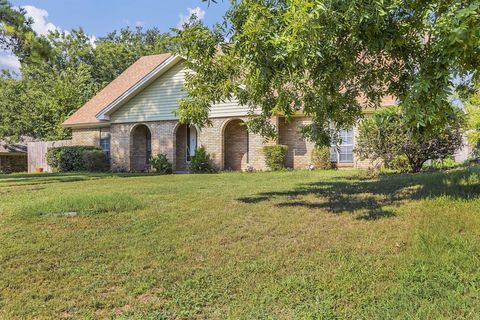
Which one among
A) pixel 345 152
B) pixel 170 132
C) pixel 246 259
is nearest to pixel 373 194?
pixel 246 259

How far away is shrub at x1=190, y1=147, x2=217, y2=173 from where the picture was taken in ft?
63.8

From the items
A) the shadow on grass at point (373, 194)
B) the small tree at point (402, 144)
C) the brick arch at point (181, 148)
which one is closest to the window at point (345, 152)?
the small tree at point (402, 144)

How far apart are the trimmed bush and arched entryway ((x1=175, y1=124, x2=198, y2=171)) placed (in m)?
4.25

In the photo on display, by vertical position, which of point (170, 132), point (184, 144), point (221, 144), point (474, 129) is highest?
point (170, 132)

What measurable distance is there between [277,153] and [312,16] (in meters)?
13.5

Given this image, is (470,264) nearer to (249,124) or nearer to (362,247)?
(362,247)

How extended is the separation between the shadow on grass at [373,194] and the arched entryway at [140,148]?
13.8 meters

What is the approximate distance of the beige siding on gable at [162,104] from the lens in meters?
19.7

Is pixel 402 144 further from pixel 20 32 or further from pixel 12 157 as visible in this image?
pixel 12 157

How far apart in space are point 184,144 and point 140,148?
2688 mm

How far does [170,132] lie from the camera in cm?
2084

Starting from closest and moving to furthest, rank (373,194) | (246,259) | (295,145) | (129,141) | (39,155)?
(246,259)
(373,194)
(295,145)
(129,141)
(39,155)

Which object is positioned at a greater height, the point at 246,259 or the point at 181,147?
the point at 181,147

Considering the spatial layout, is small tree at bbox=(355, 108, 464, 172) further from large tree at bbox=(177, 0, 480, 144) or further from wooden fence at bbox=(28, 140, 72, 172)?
wooden fence at bbox=(28, 140, 72, 172)
